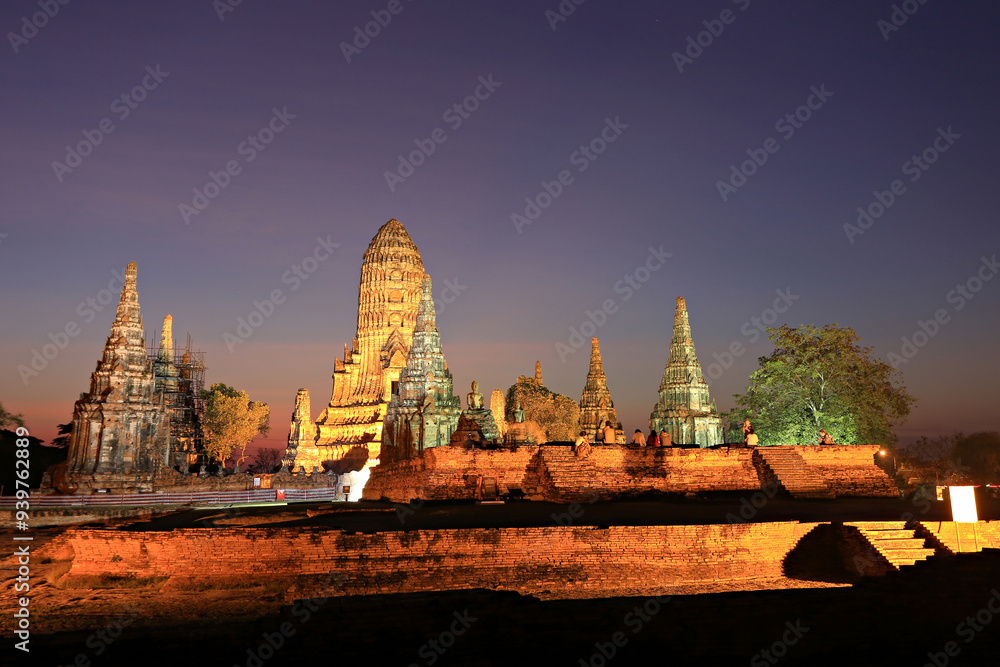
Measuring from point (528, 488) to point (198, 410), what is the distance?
120 ft

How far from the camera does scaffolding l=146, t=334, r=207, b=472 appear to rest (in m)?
47.7

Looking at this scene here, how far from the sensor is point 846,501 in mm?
20234

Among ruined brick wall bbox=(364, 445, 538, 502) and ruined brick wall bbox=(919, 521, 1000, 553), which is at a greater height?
ruined brick wall bbox=(364, 445, 538, 502)

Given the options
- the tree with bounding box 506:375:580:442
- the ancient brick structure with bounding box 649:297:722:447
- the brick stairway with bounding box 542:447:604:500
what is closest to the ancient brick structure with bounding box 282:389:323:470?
the tree with bounding box 506:375:580:442

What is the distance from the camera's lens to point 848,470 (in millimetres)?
22453

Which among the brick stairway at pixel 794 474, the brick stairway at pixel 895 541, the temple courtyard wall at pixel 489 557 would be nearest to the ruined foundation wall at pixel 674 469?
the brick stairway at pixel 794 474

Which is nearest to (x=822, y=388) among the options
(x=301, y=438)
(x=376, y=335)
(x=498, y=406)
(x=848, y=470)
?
(x=848, y=470)

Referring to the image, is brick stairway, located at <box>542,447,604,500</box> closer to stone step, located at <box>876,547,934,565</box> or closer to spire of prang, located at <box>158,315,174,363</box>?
stone step, located at <box>876,547,934,565</box>

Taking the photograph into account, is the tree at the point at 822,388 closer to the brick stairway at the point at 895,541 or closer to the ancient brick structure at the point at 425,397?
the ancient brick structure at the point at 425,397

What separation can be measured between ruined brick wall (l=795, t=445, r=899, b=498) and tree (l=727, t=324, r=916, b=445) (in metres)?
13.1

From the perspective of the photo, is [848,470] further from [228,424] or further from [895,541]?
[228,424]

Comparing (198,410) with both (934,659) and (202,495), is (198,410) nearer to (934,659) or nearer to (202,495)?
(202,495)

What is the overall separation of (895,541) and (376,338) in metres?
55.0

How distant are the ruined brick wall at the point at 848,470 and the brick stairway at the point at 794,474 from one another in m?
0.26
